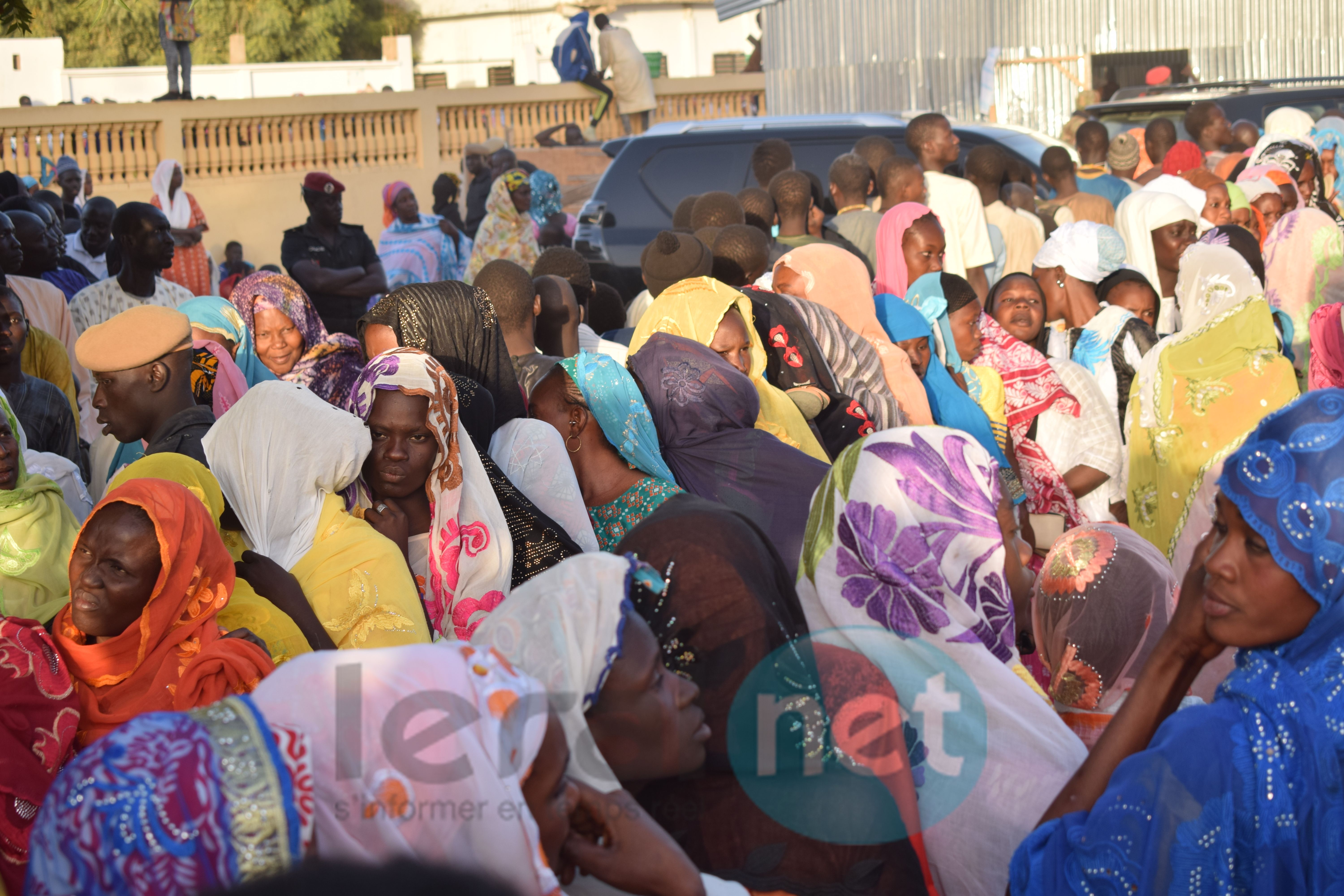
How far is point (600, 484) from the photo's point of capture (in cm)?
342

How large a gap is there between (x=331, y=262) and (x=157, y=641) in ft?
17.4

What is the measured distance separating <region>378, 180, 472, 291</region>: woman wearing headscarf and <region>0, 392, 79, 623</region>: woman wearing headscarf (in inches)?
264

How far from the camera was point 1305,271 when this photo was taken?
6.30m

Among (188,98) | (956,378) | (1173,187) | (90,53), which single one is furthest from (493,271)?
(90,53)

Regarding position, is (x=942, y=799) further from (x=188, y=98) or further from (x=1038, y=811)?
(x=188, y=98)

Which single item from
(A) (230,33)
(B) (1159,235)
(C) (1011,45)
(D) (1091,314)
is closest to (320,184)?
(D) (1091,314)

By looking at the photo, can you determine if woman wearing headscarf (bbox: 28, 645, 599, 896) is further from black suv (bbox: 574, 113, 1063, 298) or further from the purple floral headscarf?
black suv (bbox: 574, 113, 1063, 298)

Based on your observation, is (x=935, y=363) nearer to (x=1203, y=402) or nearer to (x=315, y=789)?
(x=1203, y=402)

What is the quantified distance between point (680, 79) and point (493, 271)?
1427 centimetres

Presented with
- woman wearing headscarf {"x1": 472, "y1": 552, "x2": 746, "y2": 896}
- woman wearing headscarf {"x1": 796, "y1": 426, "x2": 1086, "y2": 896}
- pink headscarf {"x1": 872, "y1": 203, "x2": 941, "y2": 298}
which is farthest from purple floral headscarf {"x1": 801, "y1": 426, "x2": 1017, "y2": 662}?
pink headscarf {"x1": 872, "y1": 203, "x2": 941, "y2": 298}

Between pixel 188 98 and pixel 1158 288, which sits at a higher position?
pixel 188 98

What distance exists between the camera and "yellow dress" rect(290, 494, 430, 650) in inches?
111

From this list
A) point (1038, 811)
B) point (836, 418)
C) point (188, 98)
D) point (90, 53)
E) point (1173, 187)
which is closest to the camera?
point (1038, 811)

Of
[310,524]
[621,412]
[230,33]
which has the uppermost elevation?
[230,33]
